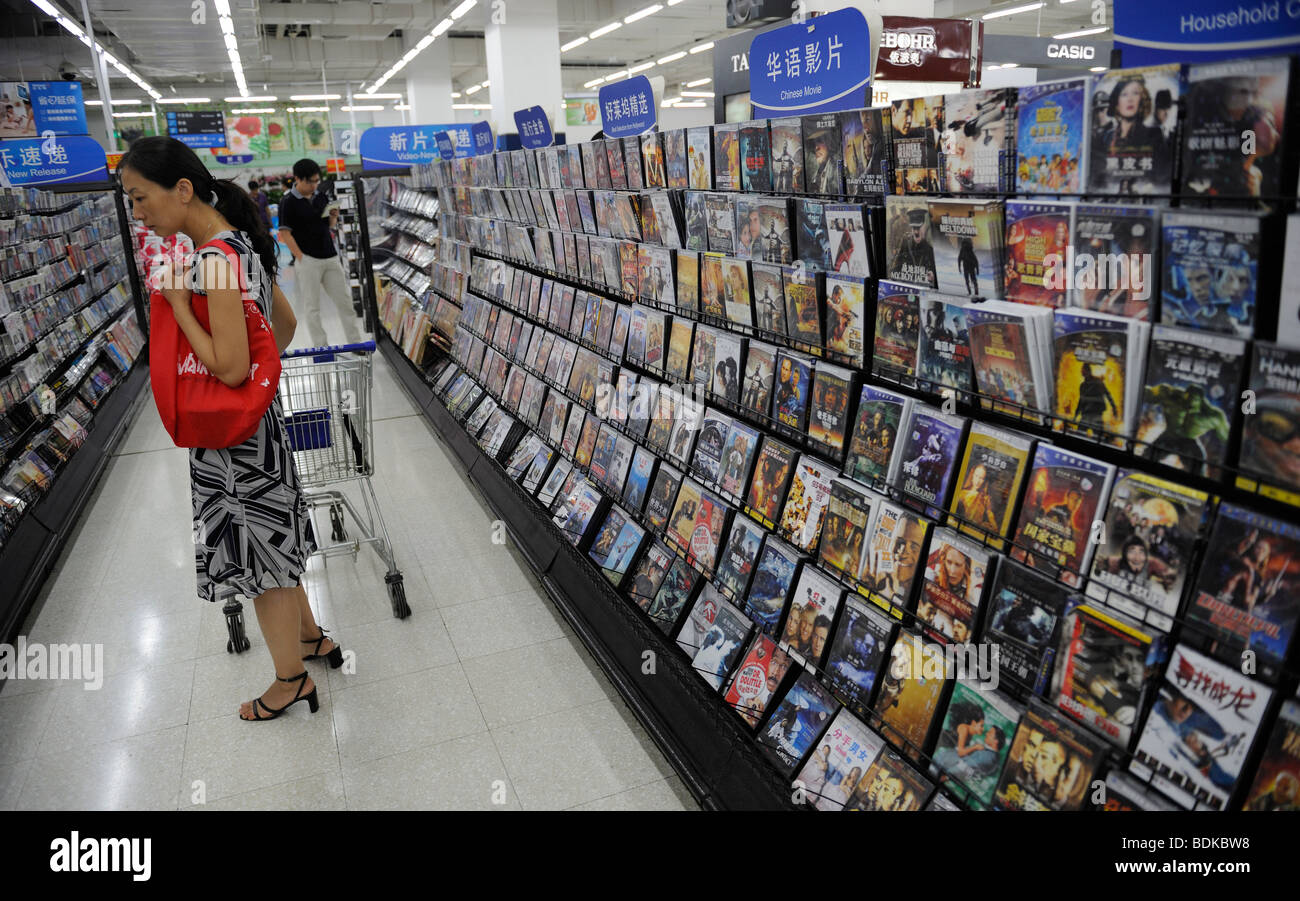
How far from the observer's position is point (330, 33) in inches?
687

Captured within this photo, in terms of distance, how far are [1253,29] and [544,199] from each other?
3260 millimetres

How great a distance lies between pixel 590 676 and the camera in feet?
10.3

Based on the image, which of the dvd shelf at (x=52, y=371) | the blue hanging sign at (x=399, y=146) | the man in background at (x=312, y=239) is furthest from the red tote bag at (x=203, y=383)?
the blue hanging sign at (x=399, y=146)

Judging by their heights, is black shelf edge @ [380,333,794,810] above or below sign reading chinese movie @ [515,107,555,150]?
below

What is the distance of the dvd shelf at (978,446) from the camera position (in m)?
1.24

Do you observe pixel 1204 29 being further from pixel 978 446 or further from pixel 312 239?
pixel 312 239

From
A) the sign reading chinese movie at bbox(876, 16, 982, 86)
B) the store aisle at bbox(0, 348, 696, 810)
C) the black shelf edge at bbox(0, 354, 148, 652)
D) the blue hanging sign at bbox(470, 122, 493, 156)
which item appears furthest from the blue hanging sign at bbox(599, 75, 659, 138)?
the sign reading chinese movie at bbox(876, 16, 982, 86)

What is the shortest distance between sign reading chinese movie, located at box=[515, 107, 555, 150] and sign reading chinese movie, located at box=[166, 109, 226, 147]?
17583mm

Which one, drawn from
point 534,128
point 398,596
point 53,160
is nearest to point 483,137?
point 534,128

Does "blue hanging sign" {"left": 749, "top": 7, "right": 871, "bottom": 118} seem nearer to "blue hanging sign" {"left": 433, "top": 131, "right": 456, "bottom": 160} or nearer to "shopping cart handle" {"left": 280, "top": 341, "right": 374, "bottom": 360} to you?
"shopping cart handle" {"left": 280, "top": 341, "right": 374, "bottom": 360}

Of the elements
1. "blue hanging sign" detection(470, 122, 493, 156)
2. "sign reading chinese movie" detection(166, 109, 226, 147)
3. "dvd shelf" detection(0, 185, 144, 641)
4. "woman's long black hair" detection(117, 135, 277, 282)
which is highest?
"sign reading chinese movie" detection(166, 109, 226, 147)

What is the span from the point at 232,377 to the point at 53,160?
7.37 m

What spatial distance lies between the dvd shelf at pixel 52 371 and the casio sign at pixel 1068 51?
9.39 m

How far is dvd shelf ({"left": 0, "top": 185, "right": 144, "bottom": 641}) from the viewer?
3.98 metres
